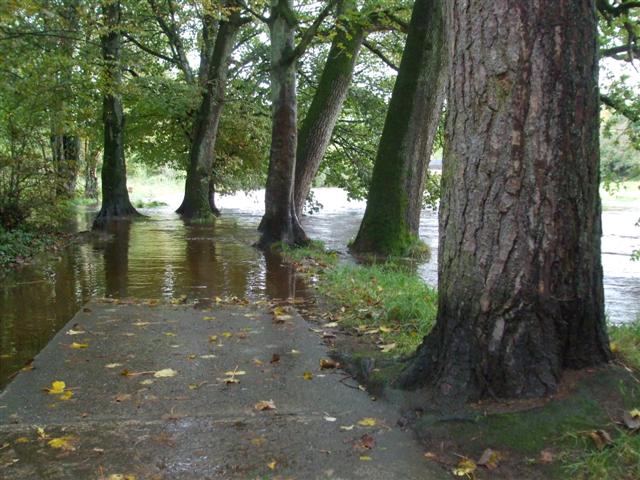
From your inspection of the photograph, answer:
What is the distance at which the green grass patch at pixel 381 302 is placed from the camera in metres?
5.84

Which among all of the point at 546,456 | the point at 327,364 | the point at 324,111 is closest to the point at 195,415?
the point at 327,364

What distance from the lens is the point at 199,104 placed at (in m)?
24.1

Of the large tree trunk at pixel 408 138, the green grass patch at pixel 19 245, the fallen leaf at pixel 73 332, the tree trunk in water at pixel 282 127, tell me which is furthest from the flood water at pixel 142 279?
the large tree trunk at pixel 408 138

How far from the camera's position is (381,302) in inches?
276

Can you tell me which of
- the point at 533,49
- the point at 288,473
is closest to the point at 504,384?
the point at 288,473

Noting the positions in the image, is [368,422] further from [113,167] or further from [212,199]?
[212,199]

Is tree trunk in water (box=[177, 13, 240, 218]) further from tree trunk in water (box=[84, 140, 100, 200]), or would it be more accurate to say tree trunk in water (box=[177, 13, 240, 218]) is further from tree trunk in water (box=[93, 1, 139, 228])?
tree trunk in water (box=[84, 140, 100, 200])

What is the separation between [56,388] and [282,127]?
29.1 ft

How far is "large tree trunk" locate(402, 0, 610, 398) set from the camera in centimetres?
363

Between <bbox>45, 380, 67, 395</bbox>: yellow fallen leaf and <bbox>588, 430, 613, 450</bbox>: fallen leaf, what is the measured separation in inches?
133

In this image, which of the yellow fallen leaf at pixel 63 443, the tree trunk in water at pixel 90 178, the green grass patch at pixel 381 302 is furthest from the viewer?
the tree trunk in water at pixel 90 178

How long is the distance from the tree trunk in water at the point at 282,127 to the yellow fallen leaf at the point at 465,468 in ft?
31.7

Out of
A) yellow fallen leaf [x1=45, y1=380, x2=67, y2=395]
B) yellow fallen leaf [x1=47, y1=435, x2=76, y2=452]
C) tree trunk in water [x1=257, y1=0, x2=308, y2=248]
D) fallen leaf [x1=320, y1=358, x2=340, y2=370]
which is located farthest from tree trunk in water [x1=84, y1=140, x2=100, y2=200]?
yellow fallen leaf [x1=47, y1=435, x2=76, y2=452]

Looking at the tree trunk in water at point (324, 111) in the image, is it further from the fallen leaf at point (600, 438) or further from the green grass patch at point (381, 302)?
the fallen leaf at point (600, 438)
